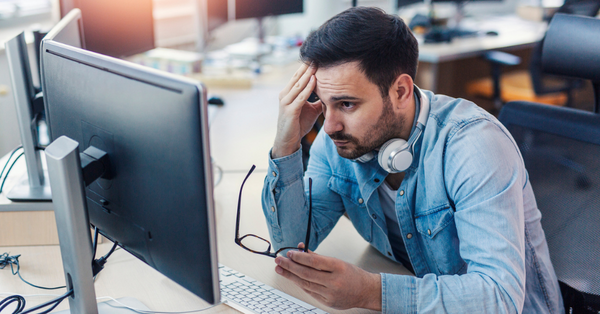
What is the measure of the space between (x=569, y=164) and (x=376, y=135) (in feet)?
1.66

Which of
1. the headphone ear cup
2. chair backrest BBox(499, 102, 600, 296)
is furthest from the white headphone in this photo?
chair backrest BBox(499, 102, 600, 296)

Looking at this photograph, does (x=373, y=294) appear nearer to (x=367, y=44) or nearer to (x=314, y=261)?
(x=314, y=261)

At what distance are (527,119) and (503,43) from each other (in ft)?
7.21

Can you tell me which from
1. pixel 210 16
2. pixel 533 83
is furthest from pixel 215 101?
pixel 533 83

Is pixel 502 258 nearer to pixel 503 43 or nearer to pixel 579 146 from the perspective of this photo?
pixel 579 146

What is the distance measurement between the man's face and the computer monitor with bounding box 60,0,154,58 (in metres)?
1.02

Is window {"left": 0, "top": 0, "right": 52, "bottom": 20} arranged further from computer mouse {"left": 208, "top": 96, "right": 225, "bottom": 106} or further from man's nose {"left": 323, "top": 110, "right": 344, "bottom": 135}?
man's nose {"left": 323, "top": 110, "right": 344, "bottom": 135}

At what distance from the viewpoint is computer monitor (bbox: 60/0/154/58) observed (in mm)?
1637

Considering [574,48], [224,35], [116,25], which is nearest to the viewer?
[574,48]

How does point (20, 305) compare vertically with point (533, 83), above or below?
above

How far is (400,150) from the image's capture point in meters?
0.98

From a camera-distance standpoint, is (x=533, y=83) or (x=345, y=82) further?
(x=533, y=83)

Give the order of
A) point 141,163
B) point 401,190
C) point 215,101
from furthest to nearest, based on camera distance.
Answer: point 215,101
point 401,190
point 141,163

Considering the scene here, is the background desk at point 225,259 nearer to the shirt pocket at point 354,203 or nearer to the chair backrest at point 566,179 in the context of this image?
the shirt pocket at point 354,203
